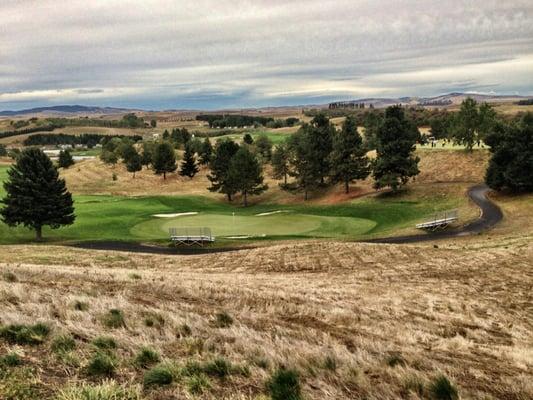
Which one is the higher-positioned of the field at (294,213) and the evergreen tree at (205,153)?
the evergreen tree at (205,153)

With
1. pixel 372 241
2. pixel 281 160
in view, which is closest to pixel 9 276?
pixel 372 241

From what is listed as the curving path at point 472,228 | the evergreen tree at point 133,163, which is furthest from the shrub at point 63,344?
the evergreen tree at point 133,163

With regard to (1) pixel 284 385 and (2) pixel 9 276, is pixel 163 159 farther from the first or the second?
(1) pixel 284 385

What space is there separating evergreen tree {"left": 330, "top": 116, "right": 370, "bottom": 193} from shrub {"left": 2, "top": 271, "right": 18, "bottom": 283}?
5044 centimetres

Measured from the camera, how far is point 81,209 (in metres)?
57.0

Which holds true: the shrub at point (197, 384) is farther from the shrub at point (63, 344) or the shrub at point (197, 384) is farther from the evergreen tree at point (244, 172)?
the evergreen tree at point (244, 172)

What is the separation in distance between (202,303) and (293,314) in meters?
2.58

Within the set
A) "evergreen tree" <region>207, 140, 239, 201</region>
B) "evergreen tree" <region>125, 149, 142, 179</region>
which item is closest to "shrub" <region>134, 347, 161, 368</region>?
"evergreen tree" <region>207, 140, 239, 201</region>

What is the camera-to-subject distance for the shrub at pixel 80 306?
1140 cm

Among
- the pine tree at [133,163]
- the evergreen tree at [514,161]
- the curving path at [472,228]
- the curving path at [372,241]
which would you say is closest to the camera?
the curving path at [372,241]

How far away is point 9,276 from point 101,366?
35.0 ft

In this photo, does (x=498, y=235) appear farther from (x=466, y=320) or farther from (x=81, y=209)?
(x=81, y=209)

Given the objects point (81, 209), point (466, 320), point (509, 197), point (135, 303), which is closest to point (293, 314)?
point (135, 303)

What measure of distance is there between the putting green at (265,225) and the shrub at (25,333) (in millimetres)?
30328
